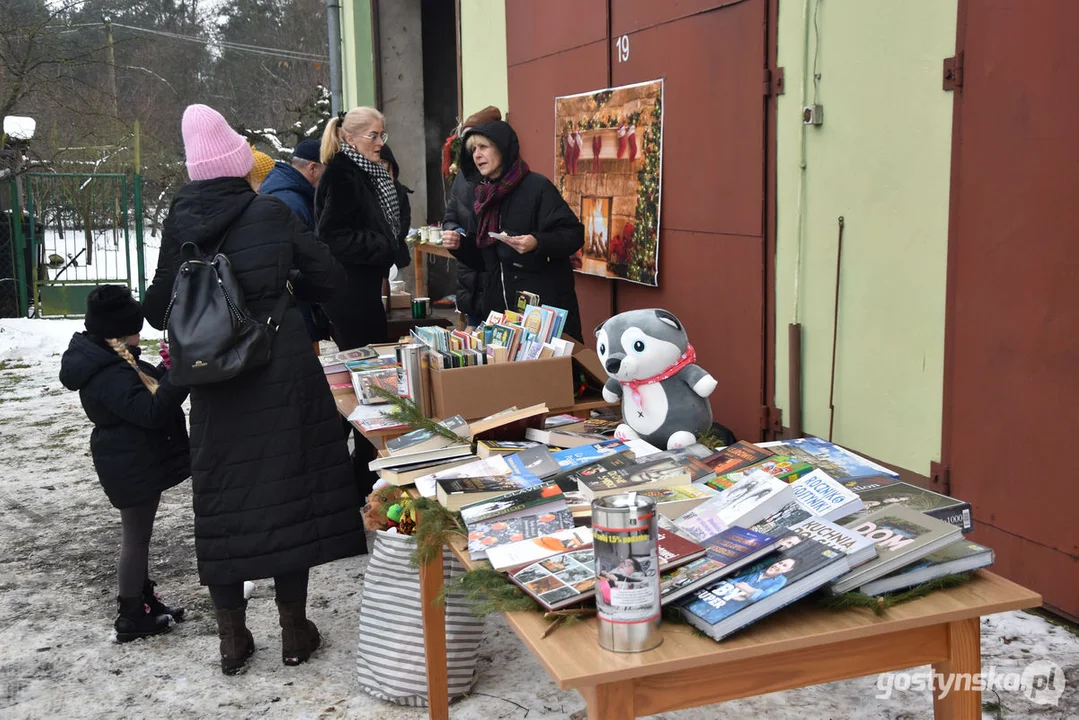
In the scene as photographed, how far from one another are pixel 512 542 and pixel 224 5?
2643cm

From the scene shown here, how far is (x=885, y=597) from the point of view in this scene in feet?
6.28

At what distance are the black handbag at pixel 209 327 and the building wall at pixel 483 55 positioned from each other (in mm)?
5172

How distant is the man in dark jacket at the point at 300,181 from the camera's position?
17.4ft

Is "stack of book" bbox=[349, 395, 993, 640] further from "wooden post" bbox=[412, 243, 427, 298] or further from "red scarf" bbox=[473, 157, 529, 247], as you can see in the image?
"wooden post" bbox=[412, 243, 427, 298]

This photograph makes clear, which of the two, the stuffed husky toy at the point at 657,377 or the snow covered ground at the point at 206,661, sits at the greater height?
the stuffed husky toy at the point at 657,377

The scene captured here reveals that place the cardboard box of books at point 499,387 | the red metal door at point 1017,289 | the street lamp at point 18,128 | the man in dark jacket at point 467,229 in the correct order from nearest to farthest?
the red metal door at point 1017,289 < the cardboard box of books at point 499,387 < the man in dark jacket at point 467,229 < the street lamp at point 18,128

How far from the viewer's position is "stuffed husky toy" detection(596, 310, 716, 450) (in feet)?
10.2

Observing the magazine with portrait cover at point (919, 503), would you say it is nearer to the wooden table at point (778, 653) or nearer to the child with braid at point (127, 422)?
the wooden table at point (778, 653)

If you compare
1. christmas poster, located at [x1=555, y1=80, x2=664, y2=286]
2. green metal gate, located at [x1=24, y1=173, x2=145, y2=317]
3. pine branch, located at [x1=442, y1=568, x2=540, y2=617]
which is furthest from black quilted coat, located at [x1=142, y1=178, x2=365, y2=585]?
green metal gate, located at [x1=24, y1=173, x2=145, y2=317]

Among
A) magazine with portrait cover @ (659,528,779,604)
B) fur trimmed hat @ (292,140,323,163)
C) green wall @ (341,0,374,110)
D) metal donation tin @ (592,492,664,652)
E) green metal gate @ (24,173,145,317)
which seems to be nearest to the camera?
metal donation tin @ (592,492,664,652)

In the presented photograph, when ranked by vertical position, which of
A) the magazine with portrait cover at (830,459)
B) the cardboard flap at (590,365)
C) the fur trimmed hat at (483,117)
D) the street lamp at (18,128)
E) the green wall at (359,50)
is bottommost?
the magazine with portrait cover at (830,459)

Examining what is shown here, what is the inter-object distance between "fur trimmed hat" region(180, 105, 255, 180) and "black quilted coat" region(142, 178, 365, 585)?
4 centimetres

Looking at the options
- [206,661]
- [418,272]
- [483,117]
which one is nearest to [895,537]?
[206,661]

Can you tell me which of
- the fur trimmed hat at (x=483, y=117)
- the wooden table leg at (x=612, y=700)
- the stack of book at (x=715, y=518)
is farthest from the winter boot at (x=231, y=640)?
the fur trimmed hat at (x=483, y=117)
